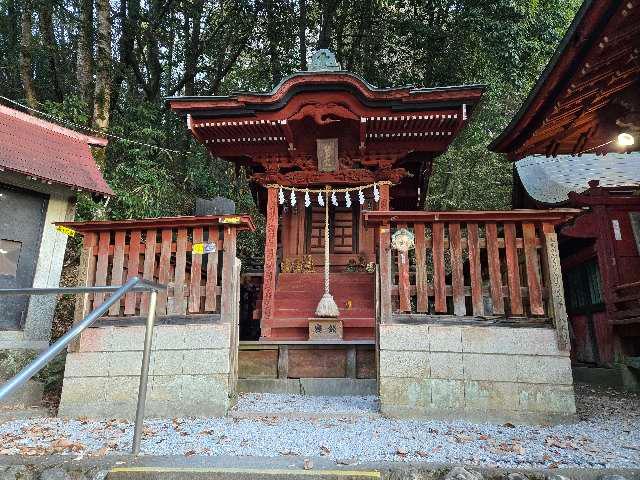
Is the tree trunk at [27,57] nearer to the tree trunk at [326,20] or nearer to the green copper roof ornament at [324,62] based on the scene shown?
the green copper roof ornament at [324,62]

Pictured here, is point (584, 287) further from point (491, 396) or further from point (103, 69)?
point (103, 69)

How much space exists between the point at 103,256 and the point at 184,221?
3.75ft

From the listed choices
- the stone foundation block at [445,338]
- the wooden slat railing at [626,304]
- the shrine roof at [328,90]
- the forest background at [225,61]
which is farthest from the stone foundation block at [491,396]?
the forest background at [225,61]

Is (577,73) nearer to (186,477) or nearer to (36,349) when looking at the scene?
(186,477)

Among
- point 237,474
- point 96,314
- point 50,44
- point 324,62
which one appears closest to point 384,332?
point 237,474

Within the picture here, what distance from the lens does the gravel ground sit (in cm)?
339

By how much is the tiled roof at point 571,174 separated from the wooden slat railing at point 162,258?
8.12 m

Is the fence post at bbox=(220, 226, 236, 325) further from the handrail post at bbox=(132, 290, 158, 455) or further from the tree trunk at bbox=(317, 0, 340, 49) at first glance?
the tree trunk at bbox=(317, 0, 340, 49)

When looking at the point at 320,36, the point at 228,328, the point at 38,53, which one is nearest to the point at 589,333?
the point at 228,328

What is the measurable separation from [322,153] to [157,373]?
623 centimetres

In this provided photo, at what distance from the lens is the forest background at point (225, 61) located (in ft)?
38.7

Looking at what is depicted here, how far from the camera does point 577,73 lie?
163 inches

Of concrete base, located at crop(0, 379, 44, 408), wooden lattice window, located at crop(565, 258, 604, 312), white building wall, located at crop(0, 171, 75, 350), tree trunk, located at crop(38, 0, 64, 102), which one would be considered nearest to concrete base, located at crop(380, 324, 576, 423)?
concrete base, located at crop(0, 379, 44, 408)

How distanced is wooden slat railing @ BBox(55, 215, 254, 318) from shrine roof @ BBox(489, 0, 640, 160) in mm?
3635
